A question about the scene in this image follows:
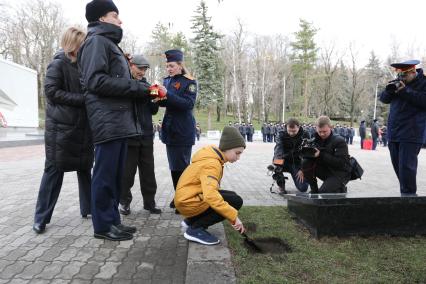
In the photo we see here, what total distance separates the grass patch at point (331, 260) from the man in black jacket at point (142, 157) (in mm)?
1289

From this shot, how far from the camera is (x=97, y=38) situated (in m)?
3.38

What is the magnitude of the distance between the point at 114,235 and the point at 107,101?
130 centimetres

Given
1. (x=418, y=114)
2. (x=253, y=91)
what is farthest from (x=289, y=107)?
(x=418, y=114)

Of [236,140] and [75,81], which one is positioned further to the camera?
[75,81]

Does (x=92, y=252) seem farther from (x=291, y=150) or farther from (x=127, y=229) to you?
(x=291, y=150)

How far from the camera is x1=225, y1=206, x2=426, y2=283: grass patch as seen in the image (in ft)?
9.02

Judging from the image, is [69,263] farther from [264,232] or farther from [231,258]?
[264,232]

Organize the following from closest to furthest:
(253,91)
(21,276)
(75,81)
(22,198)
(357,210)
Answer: (21,276), (357,210), (75,81), (22,198), (253,91)

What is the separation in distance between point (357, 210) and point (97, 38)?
116 inches

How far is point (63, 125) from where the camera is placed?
3738 millimetres

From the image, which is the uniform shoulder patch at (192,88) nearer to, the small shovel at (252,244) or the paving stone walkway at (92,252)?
the paving stone walkway at (92,252)

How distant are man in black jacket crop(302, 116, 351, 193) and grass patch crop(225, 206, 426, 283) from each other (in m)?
1.21

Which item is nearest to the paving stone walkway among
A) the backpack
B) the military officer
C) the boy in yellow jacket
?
the boy in yellow jacket

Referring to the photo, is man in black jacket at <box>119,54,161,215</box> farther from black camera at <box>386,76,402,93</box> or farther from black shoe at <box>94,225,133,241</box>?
black camera at <box>386,76,402,93</box>
